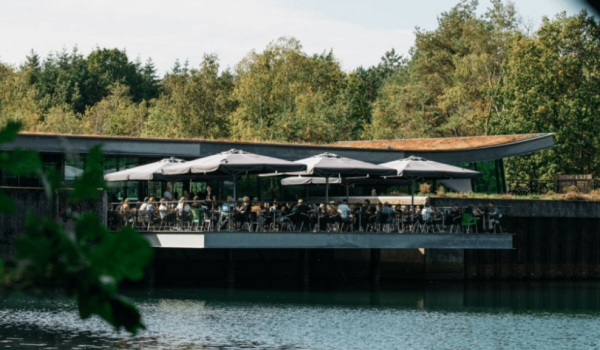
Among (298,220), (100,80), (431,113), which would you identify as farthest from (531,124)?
(100,80)

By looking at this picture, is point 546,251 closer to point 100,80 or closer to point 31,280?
point 31,280

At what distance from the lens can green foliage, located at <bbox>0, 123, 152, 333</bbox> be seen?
196 centimetres

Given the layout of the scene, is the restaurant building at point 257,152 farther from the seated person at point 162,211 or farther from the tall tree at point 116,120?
the tall tree at point 116,120

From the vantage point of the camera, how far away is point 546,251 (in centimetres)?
4231

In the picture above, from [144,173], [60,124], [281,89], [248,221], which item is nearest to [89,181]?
[248,221]

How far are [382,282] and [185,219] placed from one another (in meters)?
8.31

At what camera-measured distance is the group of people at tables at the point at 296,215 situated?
107ft

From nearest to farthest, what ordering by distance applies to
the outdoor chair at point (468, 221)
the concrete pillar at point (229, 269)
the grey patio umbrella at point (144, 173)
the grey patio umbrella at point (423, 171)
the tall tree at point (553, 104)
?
the grey patio umbrella at point (144, 173), the concrete pillar at point (229, 269), the grey patio umbrella at point (423, 171), the outdoor chair at point (468, 221), the tall tree at point (553, 104)

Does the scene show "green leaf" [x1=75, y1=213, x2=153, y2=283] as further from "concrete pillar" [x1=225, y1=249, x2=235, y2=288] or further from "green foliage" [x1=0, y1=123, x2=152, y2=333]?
"concrete pillar" [x1=225, y1=249, x2=235, y2=288]

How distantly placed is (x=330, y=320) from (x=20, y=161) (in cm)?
2518

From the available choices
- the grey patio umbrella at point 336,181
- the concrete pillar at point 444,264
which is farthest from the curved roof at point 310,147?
the concrete pillar at point 444,264

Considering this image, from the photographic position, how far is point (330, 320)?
2709 cm

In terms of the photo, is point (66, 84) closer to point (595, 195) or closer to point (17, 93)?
point (17, 93)

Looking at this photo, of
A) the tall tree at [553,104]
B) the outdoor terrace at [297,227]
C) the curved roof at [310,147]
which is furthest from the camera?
the tall tree at [553,104]
